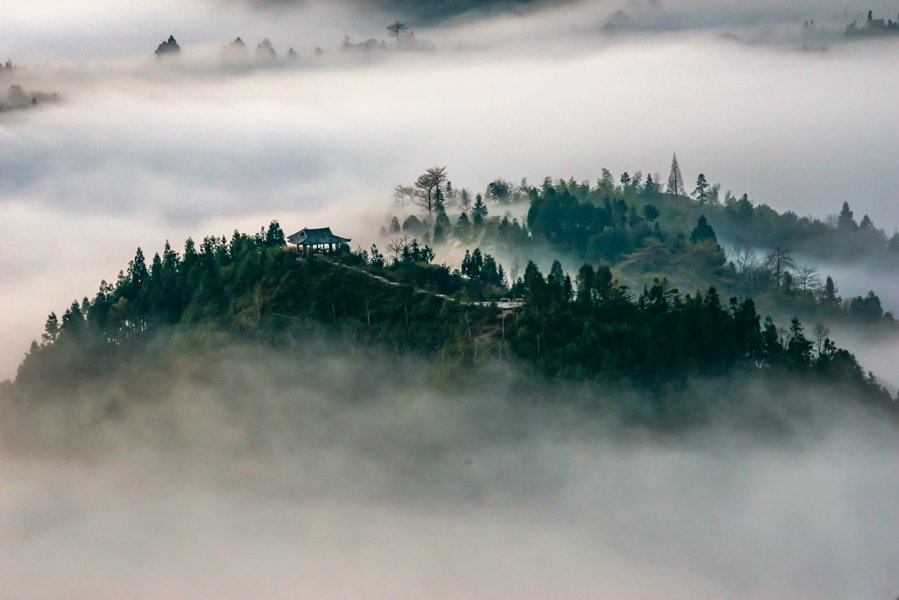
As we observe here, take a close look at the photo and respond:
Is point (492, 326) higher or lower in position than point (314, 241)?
lower

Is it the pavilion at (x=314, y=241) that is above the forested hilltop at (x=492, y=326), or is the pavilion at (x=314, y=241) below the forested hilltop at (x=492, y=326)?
above

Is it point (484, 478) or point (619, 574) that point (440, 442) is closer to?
point (484, 478)

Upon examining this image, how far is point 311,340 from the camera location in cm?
19162

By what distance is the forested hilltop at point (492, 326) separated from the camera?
181125 mm

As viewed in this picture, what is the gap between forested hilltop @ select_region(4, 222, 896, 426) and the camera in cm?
18112

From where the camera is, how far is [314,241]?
7687 inches

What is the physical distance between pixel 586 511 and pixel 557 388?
21.8 metres

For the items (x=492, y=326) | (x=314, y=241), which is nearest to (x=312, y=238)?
(x=314, y=241)

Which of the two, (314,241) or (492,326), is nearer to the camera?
(492,326)

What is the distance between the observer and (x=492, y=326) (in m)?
181

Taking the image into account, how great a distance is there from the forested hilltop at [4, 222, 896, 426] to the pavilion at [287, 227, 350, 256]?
1.33 meters

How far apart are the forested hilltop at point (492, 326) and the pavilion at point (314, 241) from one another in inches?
52.4

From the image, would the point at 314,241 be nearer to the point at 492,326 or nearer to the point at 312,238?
the point at 312,238

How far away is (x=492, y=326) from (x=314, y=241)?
25464mm
